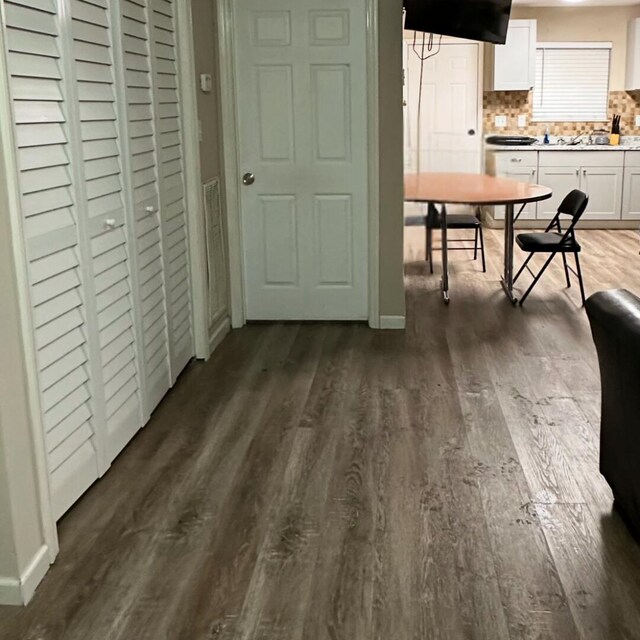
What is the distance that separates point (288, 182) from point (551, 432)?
234 cm

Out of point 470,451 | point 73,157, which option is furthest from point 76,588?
point 470,451

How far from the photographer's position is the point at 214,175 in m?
4.78

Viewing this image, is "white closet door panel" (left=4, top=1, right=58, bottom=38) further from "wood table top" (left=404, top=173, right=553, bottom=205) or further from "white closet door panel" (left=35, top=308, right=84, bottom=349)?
"wood table top" (left=404, top=173, right=553, bottom=205)

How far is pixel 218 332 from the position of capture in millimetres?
4836

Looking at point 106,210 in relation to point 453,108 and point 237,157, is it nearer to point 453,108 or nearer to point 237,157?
point 237,157

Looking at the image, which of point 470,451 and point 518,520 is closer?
point 518,520

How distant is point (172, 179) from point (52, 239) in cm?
150

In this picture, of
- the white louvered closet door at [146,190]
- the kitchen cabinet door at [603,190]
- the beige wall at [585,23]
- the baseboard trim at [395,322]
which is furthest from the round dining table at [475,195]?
the beige wall at [585,23]

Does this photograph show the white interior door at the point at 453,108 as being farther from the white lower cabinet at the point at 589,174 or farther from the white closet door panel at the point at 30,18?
the white closet door panel at the point at 30,18

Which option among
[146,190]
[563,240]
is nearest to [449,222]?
[563,240]

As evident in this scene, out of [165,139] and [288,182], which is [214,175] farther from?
[165,139]

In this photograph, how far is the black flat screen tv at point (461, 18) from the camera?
4.71 m

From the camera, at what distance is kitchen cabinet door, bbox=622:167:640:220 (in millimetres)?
8516

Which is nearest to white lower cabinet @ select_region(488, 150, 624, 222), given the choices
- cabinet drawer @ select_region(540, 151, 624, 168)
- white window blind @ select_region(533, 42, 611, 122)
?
cabinet drawer @ select_region(540, 151, 624, 168)
